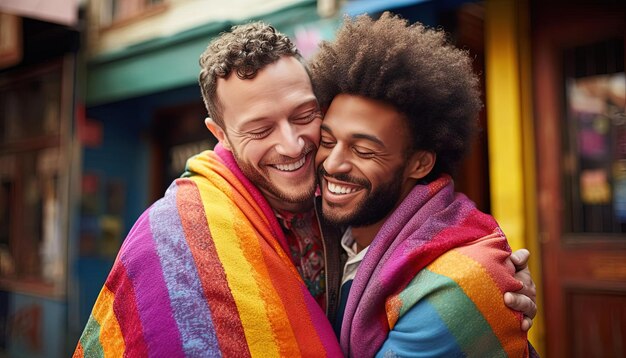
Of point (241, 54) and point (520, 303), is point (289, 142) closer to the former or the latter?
point (241, 54)

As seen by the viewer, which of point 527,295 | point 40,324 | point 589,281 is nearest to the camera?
point 527,295

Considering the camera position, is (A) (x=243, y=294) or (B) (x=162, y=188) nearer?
(A) (x=243, y=294)

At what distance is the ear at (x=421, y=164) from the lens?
2.15m

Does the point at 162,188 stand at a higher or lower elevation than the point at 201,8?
lower

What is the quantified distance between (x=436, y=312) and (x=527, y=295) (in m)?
0.46

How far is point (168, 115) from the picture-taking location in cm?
811

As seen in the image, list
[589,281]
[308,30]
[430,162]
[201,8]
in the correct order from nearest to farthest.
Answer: [430,162] → [589,281] → [308,30] → [201,8]

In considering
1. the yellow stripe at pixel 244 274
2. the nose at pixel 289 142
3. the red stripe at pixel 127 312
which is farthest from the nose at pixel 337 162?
the red stripe at pixel 127 312

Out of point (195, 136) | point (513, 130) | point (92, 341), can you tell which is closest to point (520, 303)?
point (92, 341)

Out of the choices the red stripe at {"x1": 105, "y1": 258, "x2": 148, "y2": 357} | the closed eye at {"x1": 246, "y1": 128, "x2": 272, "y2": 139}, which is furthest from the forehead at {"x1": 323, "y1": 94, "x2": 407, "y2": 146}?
the red stripe at {"x1": 105, "y1": 258, "x2": 148, "y2": 357}

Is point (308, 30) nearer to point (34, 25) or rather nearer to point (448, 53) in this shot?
point (448, 53)

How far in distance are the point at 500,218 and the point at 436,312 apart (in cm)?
291

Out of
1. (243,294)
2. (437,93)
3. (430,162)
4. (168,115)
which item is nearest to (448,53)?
(437,93)

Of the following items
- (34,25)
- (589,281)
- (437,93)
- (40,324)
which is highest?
(34,25)
